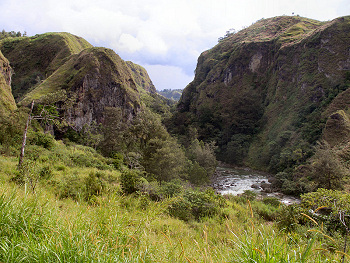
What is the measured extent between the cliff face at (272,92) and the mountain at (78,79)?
2795cm

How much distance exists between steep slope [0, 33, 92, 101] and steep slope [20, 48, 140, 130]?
16.4 m

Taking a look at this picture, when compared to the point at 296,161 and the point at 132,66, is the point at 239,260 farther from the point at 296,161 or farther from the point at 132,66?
the point at 132,66

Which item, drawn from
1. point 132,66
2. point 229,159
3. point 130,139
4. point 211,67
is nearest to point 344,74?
point 229,159

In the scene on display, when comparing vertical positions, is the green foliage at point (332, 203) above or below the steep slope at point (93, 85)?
below

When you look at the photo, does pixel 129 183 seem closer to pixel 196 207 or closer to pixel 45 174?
pixel 196 207

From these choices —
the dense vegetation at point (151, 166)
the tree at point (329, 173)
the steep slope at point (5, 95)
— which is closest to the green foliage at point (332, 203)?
the dense vegetation at point (151, 166)

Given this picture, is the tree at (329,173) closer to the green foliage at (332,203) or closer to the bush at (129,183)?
the green foliage at (332,203)

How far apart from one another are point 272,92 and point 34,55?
81.2m

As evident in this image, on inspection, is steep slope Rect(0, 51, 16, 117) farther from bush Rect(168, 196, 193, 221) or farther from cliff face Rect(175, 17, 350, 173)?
cliff face Rect(175, 17, 350, 173)

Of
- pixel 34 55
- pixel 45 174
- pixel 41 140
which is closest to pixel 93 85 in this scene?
pixel 41 140

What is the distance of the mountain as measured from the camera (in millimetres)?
40263

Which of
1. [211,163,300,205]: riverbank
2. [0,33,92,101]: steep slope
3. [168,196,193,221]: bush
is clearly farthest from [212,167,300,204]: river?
[0,33,92,101]: steep slope

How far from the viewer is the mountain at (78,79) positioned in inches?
1585

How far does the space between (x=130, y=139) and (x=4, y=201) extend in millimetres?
32531
